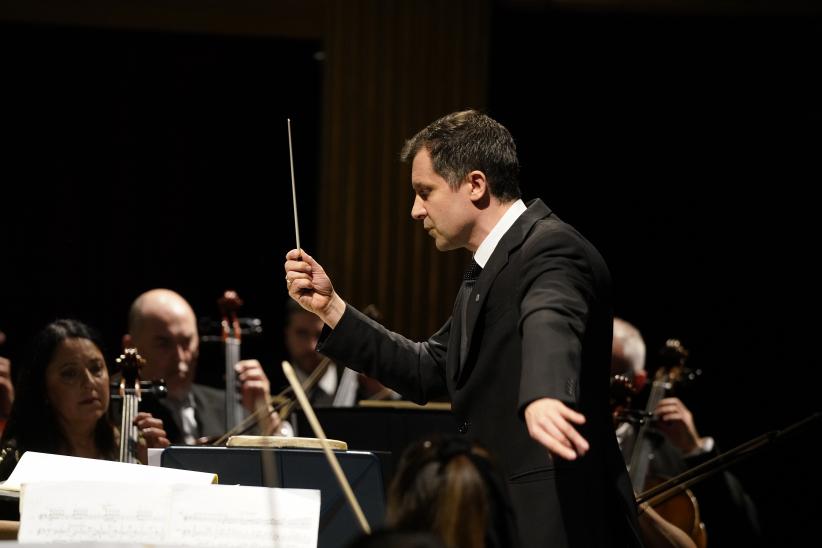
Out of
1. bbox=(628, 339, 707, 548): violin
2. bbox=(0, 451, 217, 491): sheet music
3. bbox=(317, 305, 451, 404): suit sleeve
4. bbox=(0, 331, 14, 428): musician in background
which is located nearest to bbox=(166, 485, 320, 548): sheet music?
bbox=(0, 451, 217, 491): sheet music

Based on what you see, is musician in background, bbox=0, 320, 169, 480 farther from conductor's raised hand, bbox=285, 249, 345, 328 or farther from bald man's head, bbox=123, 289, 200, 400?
conductor's raised hand, bbox=285, 249, 345, 328

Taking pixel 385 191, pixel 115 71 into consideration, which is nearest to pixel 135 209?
pixel 115 71

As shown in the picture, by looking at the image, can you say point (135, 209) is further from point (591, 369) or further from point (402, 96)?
point (591, 369)

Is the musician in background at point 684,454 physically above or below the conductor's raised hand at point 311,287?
below

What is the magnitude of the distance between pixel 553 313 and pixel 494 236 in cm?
42

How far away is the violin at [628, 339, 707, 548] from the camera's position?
11.3 ft

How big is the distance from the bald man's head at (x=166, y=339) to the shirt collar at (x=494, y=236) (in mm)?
2155

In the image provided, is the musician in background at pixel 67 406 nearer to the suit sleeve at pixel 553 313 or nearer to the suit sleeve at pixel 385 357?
the suit sleeve at pixel 385 357

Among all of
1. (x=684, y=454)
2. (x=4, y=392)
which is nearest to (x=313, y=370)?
(x=4, y=392)

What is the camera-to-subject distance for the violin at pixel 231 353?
4.21 metres

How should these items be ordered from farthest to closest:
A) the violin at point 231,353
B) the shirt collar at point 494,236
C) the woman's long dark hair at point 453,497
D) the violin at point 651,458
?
the violin at point 231,353
the violin at point 651,458
the shirt collar at point 494,236
the woman's long dark hair at point 453,497

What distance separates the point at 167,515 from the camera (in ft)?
6.13

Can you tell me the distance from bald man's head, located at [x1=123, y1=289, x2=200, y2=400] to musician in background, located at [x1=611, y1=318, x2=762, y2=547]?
1.57m

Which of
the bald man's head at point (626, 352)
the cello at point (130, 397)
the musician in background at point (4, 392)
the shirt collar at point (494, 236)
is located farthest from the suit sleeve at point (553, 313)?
the musician in background at point (4, 392)
